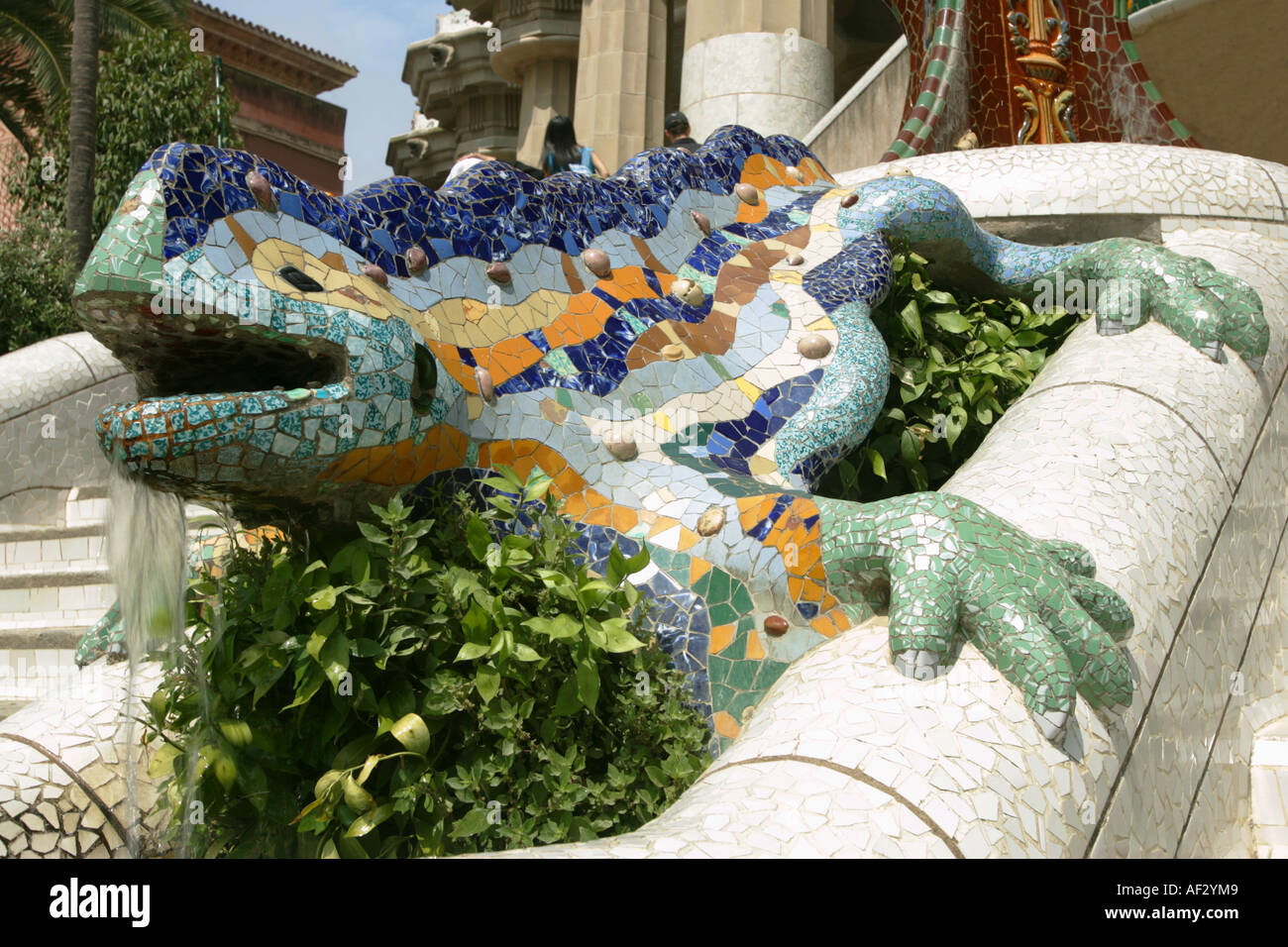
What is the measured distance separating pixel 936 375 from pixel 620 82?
831 centimetres

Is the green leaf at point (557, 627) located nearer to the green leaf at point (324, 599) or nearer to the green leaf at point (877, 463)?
the green leaf at point (324, 599)

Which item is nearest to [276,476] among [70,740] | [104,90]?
[70,740]

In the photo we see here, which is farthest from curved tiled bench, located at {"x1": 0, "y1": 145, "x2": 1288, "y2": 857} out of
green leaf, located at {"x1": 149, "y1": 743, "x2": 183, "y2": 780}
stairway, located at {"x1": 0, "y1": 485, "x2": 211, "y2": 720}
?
stairway, located at {"x1": 0, "y1": 485, "x2": 211, "y2": 720}

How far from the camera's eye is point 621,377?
426 centimetres

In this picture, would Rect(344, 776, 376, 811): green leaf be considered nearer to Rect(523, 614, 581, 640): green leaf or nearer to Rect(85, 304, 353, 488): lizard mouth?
Rect(523, 614, 581, 640): green leaf

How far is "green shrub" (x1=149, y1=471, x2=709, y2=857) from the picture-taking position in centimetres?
341

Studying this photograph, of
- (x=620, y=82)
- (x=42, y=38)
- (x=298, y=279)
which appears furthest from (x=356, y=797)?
(x=42, y=38)

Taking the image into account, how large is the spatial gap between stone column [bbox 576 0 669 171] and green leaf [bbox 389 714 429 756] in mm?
9907

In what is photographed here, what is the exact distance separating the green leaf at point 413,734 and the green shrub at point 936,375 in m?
1.90

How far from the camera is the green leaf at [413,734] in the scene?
3.39 m

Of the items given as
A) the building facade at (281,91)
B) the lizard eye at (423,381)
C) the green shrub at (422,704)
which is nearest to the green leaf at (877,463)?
the green shrub at (422,704)

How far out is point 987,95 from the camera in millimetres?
8008
